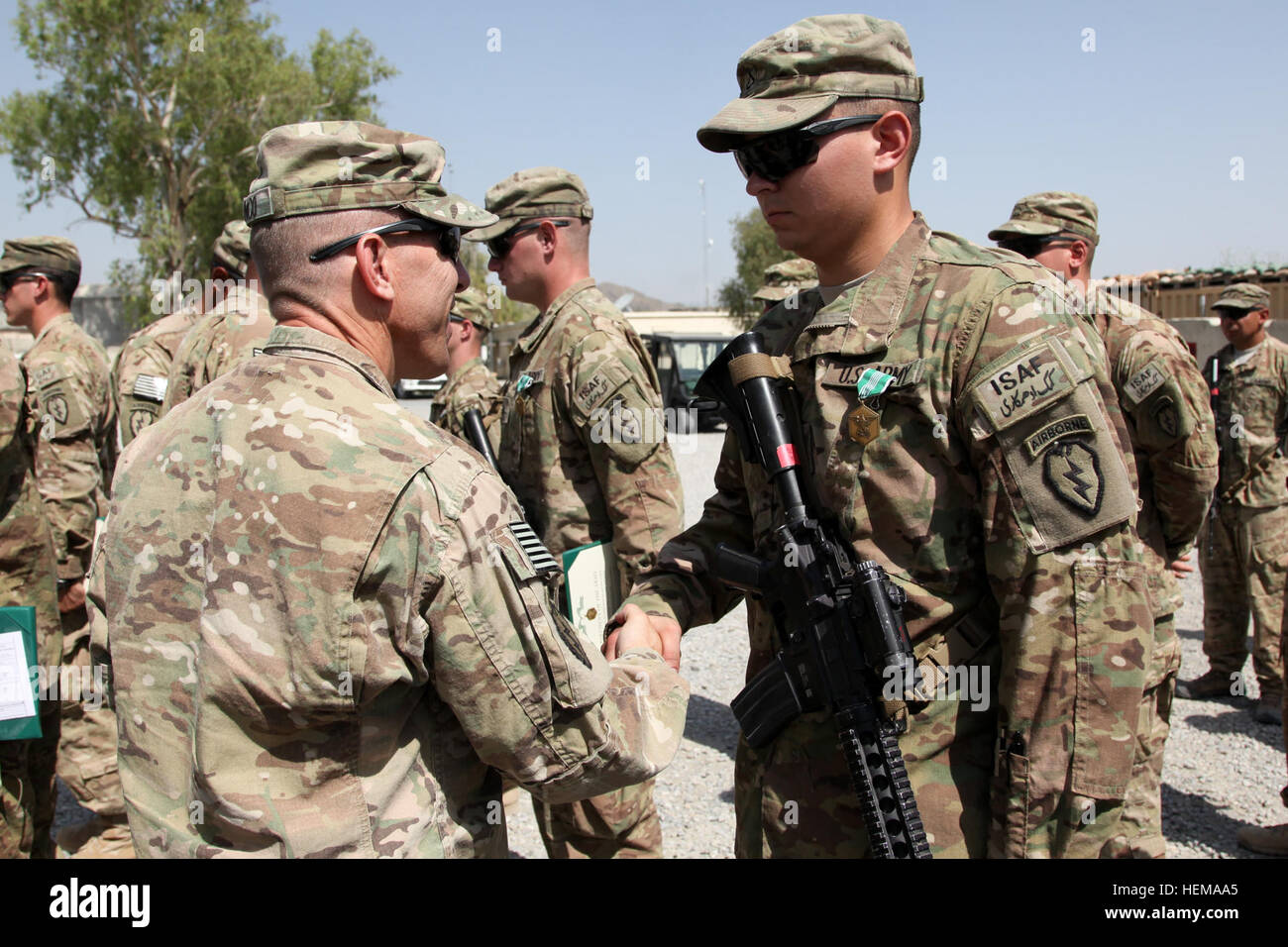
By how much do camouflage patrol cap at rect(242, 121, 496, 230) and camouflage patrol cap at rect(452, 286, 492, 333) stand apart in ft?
15.5

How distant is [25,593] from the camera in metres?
3.55

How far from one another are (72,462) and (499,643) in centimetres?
476

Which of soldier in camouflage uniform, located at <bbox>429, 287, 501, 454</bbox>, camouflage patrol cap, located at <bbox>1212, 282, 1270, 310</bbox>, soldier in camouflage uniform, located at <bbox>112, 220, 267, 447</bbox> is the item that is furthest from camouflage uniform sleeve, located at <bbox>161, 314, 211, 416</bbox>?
camouflage patrol cap, located at <bbox>1212, 282, 1270, 310</bbox>

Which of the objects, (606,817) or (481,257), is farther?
(481,257)

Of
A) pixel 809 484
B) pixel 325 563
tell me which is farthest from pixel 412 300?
pixel 809 484

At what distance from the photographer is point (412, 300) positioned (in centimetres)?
195

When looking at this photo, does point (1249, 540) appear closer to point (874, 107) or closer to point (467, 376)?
point (467, 376)

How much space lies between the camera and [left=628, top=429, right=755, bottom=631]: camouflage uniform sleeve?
2.59 m

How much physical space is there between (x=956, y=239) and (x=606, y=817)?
254 centimetres

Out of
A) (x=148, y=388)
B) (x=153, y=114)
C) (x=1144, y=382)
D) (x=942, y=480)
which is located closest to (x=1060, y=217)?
(x=1144, y=382)

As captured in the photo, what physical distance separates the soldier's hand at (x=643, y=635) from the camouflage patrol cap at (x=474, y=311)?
14.8ft

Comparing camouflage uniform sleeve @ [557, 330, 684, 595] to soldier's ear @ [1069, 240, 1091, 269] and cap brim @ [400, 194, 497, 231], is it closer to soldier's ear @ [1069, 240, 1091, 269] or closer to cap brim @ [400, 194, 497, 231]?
cap brim @ [400, 194, 497, 231]

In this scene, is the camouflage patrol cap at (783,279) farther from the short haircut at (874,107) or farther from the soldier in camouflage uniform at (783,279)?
the short haircut at (874,107)
